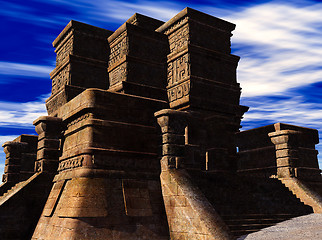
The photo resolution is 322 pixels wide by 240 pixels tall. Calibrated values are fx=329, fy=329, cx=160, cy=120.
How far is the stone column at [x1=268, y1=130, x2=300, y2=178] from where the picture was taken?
16328mm

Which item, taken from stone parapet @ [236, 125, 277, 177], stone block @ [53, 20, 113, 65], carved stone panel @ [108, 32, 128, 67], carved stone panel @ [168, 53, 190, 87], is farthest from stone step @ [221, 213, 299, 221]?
stone block @ [53, 20, 113, 65]

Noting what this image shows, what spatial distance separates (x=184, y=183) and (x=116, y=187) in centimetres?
230

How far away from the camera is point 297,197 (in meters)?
15.1

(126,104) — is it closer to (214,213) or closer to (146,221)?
(146,221)

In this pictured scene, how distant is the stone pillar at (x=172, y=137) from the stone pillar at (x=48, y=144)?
461 centimetres

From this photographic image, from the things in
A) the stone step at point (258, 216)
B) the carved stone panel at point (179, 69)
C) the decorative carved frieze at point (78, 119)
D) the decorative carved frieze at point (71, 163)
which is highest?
the carved stone panel at point (179, 69)

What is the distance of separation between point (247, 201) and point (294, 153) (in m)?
5.12

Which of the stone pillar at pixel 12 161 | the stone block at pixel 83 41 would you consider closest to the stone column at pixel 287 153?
the stone block at pixel 83 41

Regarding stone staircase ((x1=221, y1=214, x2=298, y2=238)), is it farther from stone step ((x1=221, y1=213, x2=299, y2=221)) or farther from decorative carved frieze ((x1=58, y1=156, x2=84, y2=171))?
decorative carved frieze ((x1=58, y1=156, x2=84, y2=171))

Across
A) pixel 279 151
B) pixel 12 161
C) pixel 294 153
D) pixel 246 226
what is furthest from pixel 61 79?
pixel 246 226

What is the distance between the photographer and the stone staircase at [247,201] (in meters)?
11.7

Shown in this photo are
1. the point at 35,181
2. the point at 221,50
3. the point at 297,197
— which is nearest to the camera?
the point at 35,181

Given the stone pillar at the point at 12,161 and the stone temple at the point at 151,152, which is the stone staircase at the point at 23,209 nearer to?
the stone temple at the point at 151,152

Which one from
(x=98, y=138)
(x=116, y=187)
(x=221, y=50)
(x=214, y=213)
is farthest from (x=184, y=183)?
(x=221, y=50)
